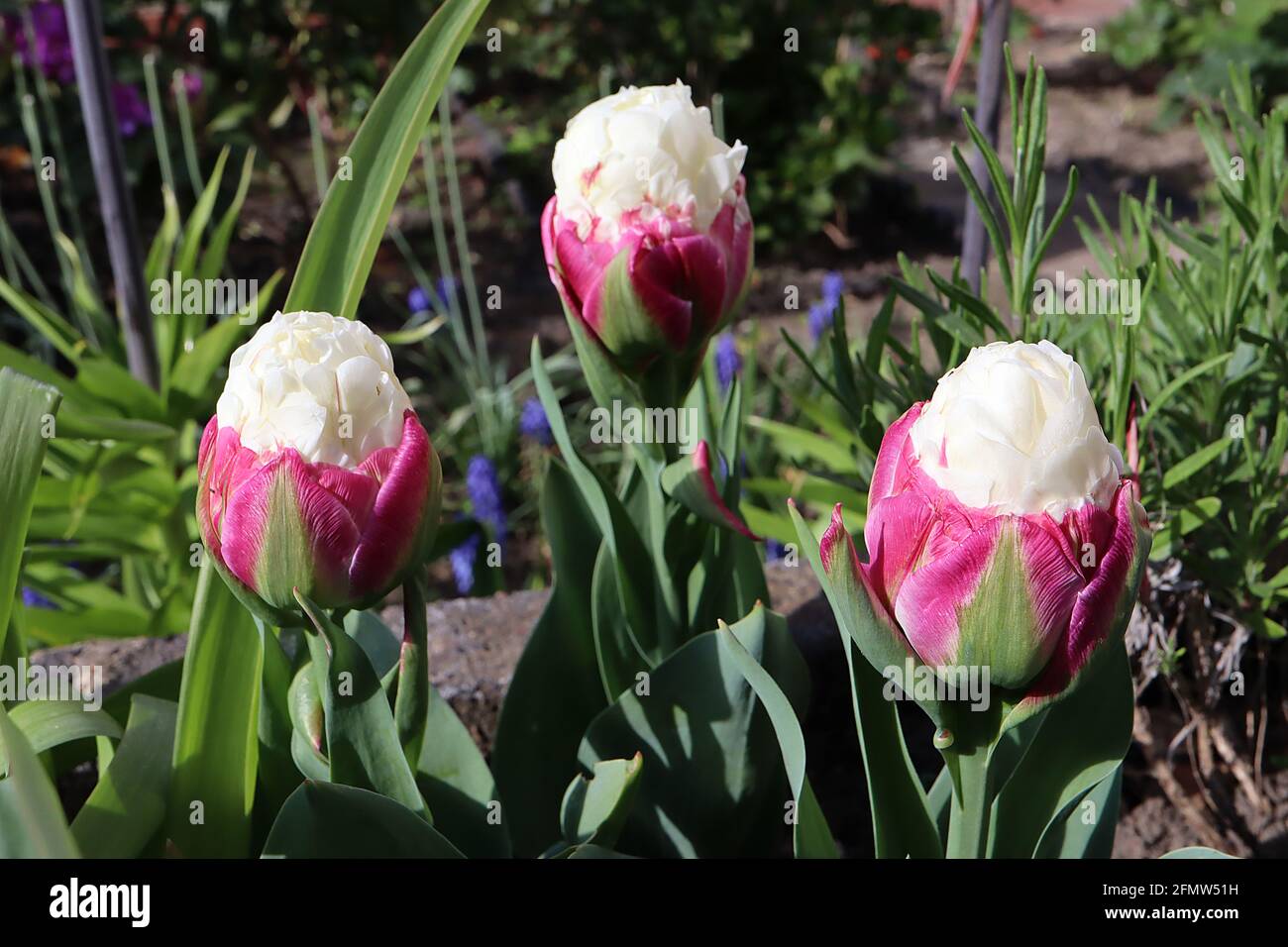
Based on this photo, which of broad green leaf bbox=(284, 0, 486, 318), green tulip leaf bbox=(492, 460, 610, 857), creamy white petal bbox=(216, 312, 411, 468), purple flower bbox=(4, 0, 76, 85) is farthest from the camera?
purple flower bbox=(4, 0, 76, 85)

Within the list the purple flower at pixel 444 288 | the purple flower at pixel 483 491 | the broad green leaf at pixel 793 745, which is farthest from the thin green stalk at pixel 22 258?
the broad green leaf at pixel 793 745

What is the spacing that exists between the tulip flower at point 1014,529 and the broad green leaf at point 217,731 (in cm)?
39

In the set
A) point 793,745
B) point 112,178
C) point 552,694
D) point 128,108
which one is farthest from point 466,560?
point 128,108

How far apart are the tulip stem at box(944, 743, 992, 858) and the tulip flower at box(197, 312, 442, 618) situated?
0.27 metres

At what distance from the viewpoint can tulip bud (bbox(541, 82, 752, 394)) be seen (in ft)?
2.24

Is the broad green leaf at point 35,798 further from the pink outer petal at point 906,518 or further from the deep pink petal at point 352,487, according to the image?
the pink outer petal at point 906,518

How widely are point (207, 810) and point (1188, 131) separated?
441cm

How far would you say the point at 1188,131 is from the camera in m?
4.34

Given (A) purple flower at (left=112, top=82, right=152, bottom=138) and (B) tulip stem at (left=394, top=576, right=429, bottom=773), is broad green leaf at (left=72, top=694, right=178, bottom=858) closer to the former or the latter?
(B) tulip stem at (left=394, top=576, right=429, bottom=773)

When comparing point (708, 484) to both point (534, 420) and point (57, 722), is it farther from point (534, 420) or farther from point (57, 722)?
point (534, 420)

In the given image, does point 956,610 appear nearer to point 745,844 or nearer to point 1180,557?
point 745,844

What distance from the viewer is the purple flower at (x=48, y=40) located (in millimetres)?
2328

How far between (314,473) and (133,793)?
0.96ft

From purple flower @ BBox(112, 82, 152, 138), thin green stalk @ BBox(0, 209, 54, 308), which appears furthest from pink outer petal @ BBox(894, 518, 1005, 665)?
purple flower @ BBox(112, 82, 152, 138)
